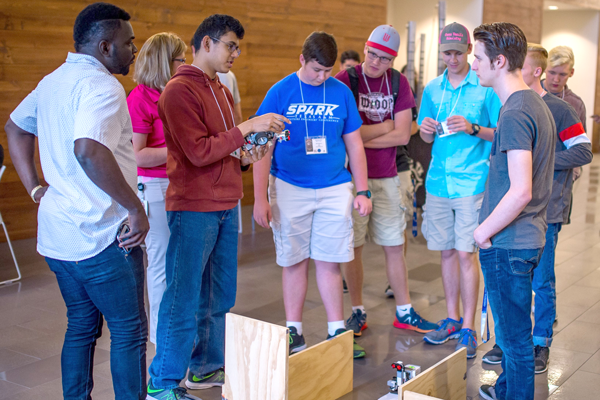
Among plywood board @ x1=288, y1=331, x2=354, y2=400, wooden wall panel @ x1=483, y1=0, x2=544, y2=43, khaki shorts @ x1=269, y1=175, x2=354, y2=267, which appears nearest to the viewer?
plywood board @ x1=288, y1=331, x2=354, y2=400

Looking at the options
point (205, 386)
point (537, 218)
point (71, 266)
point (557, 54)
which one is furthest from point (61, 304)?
point (557, 54)

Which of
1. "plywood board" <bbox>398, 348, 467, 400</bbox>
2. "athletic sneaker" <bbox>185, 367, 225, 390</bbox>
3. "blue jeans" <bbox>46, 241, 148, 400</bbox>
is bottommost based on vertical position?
"athletic sneaker" <bbox>185, 367, 225, 390</bbox>

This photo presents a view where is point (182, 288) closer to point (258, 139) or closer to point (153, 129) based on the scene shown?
point (258, 139)

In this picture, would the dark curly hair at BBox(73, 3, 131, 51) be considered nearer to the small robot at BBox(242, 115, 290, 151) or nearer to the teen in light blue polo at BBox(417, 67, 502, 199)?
the small robot at BBox(242, 115, 290, 151)

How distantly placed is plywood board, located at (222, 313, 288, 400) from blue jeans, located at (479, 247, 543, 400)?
783mm

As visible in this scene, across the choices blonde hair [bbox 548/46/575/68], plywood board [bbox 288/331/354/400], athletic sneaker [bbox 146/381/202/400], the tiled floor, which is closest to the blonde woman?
athletic sneaker [bbox 146/381/202/400]

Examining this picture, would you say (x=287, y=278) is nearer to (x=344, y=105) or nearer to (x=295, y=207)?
(x=295, y=207)

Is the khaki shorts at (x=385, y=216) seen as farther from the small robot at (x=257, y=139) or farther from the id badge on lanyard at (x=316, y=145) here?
the small robot at (x=257, y=139)

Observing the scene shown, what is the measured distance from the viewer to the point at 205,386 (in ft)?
8.38

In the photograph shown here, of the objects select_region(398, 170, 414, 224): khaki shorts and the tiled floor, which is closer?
the tiled floor

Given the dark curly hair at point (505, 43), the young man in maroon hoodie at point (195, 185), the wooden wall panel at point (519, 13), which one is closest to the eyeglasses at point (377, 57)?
the young man in maroon hoodie at point (195, 185)

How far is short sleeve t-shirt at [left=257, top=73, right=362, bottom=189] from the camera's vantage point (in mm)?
2785

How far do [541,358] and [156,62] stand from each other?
227 centimetres

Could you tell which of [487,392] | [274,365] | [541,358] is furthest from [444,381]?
[541,358]
